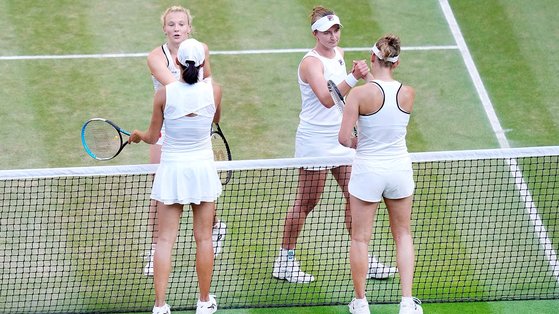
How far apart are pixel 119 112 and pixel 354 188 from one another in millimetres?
4502

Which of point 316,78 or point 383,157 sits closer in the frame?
point 383,157

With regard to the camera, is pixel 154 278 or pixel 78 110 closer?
pixel 154 278

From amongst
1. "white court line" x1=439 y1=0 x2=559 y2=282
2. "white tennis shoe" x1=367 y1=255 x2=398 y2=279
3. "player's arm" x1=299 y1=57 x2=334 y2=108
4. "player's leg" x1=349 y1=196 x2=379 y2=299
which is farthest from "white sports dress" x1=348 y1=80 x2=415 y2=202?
"white court line" x1=439 y1=0 x2=559 y2=282

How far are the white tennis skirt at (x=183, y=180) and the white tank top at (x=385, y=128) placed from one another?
1254mm

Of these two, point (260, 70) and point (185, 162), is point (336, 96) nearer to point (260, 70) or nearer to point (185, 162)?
point (185, 162)

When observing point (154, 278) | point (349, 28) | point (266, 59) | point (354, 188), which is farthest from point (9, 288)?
point (349, 28)

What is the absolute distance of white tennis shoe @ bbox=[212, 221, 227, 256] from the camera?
36.9ft

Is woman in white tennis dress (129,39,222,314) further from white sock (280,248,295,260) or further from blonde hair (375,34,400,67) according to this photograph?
blonde hair (375,34,400,67)

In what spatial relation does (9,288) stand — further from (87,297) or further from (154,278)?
(154,278)

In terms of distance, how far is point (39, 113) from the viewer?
44.5 feet

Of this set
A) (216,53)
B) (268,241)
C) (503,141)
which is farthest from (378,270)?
(216,53)

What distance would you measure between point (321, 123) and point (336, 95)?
47cm

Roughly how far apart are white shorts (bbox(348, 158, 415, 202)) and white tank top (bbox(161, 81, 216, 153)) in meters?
1.24

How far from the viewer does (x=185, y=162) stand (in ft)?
31.7
